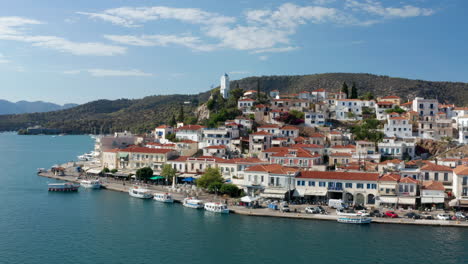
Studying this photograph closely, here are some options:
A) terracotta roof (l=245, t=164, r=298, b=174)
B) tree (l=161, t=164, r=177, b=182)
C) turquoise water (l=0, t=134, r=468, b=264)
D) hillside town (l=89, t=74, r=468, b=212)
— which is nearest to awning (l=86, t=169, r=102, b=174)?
hillside town (l=89, t=74, r=468, b=212)

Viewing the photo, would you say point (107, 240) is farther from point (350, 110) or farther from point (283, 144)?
point (350, 110)

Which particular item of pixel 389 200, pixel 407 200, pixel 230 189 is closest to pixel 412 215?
pixel 407 200

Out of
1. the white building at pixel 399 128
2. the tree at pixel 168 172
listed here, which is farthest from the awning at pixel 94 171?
the white building at pixel 399 128

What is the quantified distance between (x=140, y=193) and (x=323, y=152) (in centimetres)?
2454

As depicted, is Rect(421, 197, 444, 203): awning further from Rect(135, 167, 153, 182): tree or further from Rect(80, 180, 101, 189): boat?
Rect(80, 180, 101, 189): boat

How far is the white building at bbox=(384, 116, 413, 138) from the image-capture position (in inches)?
2486

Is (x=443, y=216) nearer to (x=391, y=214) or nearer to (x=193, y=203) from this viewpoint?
(x=391, y=214)

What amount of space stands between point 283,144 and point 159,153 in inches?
702

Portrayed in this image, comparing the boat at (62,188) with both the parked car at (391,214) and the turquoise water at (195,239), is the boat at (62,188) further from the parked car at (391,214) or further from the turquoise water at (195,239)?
the parked car at (391,214)

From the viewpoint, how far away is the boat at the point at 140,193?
162 ft

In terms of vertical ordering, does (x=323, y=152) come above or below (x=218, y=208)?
above

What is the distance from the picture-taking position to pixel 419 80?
178 meters

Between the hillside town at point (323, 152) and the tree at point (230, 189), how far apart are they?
2.36 ft

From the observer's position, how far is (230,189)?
4766 centimetres
